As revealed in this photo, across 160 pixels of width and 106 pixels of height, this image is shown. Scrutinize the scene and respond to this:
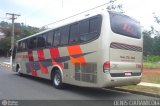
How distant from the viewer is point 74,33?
45.0 feet

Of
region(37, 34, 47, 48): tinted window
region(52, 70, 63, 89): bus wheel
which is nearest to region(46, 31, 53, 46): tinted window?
region(37, 34, 47, 48): tinted window

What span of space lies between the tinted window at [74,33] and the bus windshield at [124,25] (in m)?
1.98

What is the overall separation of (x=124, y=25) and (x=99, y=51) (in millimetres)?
1768

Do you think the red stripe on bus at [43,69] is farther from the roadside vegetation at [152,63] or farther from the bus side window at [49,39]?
the roadside vegetation at [152,63]

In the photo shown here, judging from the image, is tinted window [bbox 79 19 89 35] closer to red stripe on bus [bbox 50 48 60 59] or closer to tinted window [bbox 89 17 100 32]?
tinted window [bbox 89 17 100 32]

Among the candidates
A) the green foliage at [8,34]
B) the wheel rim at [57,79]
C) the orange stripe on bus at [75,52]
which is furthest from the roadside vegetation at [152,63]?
the green foliage at [8,34]

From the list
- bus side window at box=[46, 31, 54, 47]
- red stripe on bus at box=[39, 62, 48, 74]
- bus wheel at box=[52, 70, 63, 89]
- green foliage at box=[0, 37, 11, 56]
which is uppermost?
green foliage at box=[0, 37, 11, 56]

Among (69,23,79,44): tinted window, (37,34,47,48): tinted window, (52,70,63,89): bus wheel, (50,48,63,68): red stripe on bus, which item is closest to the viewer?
(69,23,79,44): tinted window

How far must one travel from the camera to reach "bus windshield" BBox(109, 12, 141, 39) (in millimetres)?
12180

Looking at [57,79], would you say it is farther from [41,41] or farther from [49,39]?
[41,41]

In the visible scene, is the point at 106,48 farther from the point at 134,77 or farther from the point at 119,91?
the point at 119,91

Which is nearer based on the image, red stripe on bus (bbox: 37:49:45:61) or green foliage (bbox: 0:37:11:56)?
red stripe on bus (bbox: 37:49:45:61)

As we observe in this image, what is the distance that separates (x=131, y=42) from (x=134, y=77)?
1490 mm

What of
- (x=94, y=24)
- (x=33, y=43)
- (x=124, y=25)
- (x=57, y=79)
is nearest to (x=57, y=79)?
(x=57, y=79)
